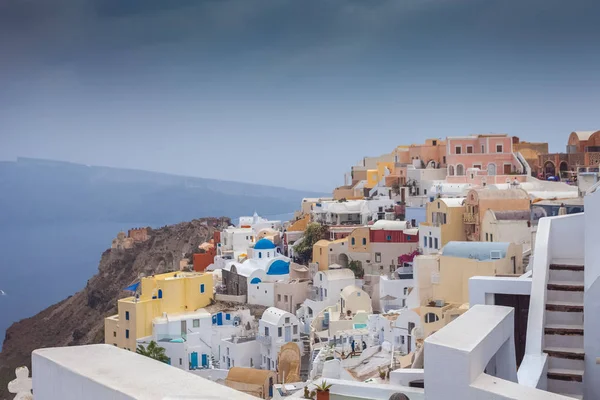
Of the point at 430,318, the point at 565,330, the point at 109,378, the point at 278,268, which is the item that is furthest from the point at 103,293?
the point at 109,378

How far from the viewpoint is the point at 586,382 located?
532 centimetres

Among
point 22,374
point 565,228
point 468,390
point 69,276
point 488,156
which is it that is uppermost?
point 488,156

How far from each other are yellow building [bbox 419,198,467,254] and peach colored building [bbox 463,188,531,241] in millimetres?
263

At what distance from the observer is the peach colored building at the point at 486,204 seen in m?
19.0

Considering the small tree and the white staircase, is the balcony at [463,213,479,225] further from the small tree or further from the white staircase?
the white staircase

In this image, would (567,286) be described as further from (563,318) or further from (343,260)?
(343,260)

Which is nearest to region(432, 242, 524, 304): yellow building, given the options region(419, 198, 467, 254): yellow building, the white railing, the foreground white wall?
region(419, 198, 467, 254): yellow building

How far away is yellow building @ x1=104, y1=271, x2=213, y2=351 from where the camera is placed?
21297 millimetres

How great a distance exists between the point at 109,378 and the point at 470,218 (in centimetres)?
1752

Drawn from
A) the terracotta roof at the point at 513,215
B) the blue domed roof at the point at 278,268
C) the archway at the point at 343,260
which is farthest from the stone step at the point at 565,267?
the blue domed roof at the point at 278,268

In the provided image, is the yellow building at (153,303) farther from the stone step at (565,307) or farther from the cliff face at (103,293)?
the stone step at (565,307)

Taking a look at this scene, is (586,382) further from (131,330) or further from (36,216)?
(36,216)

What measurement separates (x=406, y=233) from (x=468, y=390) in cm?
1890

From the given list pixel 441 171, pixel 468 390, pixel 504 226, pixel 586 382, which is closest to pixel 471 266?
pixel 504 226
